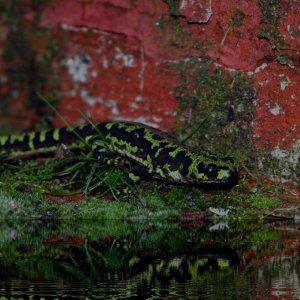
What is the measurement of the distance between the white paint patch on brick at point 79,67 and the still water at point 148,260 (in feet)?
10.7

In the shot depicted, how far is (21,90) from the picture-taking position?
1239 cm

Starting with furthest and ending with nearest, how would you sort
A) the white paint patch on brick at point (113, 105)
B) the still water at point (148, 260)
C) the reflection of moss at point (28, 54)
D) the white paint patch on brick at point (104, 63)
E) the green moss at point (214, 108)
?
the reflection of moss at point (28, 54)
the white paint patch on brick at point (104, 63)
the white paint patch on brick at point (113, 105)
the green moss at point (214, 108)
the still water at point (148, 260)

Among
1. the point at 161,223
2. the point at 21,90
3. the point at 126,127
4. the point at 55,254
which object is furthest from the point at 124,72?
the point at 55,254

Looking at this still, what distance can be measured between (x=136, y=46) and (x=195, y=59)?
3.86 ft

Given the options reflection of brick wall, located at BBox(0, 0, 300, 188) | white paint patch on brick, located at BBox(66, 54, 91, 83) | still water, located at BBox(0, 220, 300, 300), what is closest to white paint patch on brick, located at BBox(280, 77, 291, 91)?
reflection of brick wall, located at BBox(0, 0, 300, 188)

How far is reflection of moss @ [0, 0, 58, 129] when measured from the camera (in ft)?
39.6

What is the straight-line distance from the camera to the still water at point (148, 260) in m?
5.94

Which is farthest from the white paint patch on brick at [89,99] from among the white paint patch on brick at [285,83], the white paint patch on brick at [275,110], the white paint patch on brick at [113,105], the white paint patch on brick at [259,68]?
the white paint patch on brick at [285,83]

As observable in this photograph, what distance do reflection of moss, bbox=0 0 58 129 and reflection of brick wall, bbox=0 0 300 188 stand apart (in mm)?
25

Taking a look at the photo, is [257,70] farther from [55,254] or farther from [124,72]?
[55,254]

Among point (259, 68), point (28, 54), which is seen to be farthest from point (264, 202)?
point (28, 54)

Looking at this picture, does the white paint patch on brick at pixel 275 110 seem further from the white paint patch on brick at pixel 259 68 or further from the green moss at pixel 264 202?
the green moss at pixel 264 202

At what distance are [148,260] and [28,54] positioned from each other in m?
6.24

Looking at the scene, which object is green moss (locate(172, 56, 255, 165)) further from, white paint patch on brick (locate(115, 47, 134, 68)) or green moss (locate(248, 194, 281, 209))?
white paint patch on brick (locate(115, 47, 134, 68))
